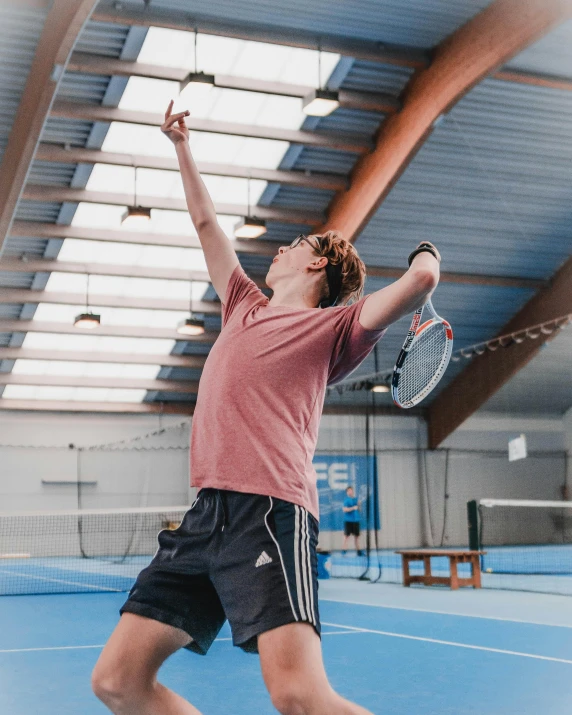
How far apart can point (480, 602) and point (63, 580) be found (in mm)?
7281

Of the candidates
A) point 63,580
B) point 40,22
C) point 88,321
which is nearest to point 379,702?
point 40,22

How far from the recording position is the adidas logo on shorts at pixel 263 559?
2230mm

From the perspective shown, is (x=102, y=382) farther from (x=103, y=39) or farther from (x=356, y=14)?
(x=356, y=14)

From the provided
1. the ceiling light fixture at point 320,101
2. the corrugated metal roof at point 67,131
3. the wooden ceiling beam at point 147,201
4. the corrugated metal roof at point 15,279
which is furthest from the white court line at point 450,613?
the corrugated metal roof at point 15,279

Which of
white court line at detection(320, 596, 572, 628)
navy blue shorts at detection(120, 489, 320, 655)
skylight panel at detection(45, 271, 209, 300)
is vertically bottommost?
white court line at detection(320, 596, 572, 628)

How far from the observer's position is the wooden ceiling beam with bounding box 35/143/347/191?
14.7 m

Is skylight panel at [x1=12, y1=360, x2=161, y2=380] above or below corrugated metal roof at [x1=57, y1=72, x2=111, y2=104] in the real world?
below

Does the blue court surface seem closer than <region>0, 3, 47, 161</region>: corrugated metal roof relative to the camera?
Yes

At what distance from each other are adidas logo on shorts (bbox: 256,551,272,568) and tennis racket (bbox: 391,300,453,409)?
99cm

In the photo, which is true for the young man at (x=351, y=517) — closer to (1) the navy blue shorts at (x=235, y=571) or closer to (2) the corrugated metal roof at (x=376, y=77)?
(2) the corrugated metal roof at (x=376, y=77)

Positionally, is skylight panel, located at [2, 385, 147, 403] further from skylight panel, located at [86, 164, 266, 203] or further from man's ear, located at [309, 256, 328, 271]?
man's ear, located at [309, 256, 328, 271]

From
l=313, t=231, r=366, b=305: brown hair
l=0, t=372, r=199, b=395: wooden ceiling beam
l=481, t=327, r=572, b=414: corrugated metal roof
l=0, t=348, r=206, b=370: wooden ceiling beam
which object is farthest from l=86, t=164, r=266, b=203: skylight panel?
l=313, t=231, r=366, b=305: brown hair

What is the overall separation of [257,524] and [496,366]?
21529 millimetres

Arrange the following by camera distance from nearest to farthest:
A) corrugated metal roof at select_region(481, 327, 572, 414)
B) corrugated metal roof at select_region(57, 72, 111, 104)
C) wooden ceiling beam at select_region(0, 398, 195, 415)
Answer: corrugated metal roof at select_region(57, 72, 111, 104) < corrugated metal roof at select_region(481, 327, 572, 414) < wooden ceiling beam at select_region(0, 398, 195, 415)
